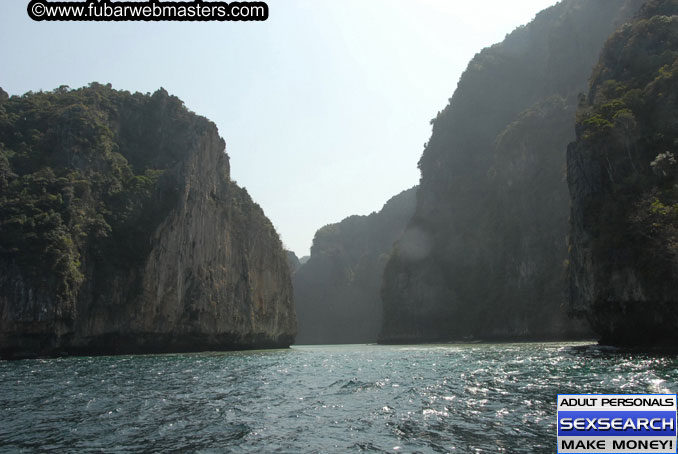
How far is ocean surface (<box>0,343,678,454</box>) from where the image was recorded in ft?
39.3

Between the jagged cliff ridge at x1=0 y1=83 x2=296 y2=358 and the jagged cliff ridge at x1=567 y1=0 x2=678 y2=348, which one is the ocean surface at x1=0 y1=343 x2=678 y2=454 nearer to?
the jagged cliff ridge at x1=567 y1=0 x2=678 y2=348

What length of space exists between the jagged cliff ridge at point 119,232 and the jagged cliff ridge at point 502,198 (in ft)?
162

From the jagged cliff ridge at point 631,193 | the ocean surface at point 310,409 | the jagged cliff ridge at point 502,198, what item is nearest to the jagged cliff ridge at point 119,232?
the ocean surface at point 310,409

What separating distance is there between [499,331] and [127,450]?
9683 centimetres

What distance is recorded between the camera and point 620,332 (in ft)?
130

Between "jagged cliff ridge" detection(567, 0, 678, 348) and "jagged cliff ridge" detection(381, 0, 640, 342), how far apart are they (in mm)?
35033

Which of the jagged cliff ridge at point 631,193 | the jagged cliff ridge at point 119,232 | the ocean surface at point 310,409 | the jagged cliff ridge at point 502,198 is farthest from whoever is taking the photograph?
the jagged cliff ridge at point 502,198

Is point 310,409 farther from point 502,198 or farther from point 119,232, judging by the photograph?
point 502,198

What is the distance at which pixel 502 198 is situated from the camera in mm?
113812

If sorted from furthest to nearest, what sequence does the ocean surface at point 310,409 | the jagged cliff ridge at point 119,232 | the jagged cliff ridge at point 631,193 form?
the jagged cliff ridge at point 119,232 < the jagged cliff ridge at point 631,193 < the ocean surface at point 310,409

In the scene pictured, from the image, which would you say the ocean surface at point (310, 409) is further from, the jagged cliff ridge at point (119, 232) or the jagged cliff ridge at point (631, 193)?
the jagged cliff ridge at point (119, 232)

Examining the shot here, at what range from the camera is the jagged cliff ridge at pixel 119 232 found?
46594 millimetres

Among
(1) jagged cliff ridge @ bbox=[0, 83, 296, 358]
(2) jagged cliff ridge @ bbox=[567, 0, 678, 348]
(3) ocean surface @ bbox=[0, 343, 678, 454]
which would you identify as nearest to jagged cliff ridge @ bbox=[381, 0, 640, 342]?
(2) jagged cliff ridge @ bbox=[567, 0, 678, 348]

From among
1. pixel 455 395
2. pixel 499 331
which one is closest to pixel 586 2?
pixel 499 331
